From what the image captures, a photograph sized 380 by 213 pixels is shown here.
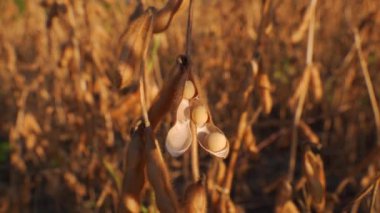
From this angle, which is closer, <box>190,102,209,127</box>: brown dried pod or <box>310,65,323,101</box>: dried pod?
<box>190,102,209,127</box>: brown dried pod

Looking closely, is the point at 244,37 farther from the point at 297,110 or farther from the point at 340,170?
the point at 297,110

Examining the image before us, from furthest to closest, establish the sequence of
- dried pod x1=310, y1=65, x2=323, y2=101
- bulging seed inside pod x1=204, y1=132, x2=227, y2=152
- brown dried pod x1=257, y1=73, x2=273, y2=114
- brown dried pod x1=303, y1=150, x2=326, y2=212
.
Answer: dried pod x1=310, y1=65, x2=323, y2=101
brown dried pod x1=257, y1=73, x2=273, y2=114
brown dried pod x1=303, y1=150, x2=326, y2=212
bulging seed inside pod x1=204, y1=132, x2=227, y2=152

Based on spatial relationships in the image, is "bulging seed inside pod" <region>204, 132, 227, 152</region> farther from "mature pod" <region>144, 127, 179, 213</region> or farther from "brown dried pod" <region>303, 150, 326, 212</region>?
"brown dried pod" <region>303, 150, 326, 212</region>

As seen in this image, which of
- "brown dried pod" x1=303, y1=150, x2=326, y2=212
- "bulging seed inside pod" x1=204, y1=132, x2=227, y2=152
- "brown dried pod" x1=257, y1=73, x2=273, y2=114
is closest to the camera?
"bulging seed inside pod" x1=204, y1=132, x2=227, y2=152

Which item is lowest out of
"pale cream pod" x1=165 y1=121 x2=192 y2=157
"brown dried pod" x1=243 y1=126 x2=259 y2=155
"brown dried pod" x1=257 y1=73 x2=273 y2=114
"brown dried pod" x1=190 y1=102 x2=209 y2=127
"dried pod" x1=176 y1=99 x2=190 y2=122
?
"pale cream pod" x1=165 y1=121 x2=192 y2=157

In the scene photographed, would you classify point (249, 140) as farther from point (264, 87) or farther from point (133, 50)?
point (133, 50)

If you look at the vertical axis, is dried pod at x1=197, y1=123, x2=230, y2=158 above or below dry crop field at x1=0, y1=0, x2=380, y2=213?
below

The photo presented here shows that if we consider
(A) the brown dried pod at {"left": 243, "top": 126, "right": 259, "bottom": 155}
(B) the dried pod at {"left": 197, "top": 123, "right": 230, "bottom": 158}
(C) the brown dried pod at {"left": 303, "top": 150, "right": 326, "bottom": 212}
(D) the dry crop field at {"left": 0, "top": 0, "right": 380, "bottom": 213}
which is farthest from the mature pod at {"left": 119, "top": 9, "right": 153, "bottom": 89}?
(A) the brown dried pod at {"left": 243, "top": 126, "right": 259, "bottom": 155}

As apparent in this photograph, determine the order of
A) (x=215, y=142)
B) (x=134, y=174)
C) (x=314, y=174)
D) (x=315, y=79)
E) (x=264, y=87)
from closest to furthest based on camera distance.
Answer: (x=215, y=142)
(x=134, y=174)
(x=314, y=174)
(x=264, y=87)
(x=315, y=79)

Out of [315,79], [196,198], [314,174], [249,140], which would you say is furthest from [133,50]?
[315,79]
